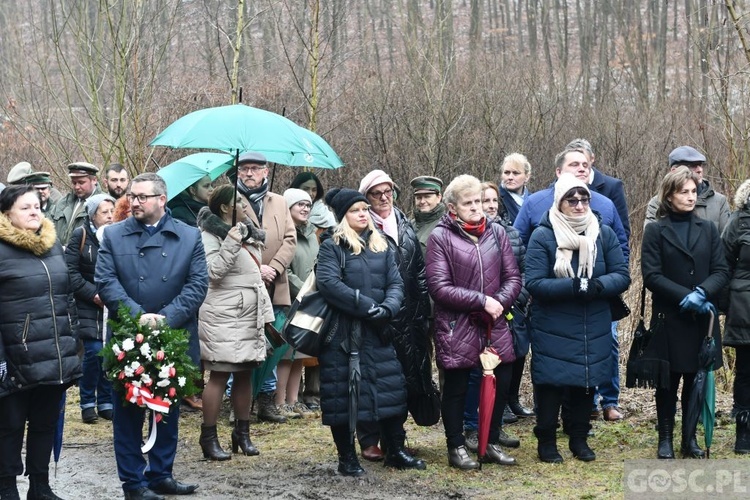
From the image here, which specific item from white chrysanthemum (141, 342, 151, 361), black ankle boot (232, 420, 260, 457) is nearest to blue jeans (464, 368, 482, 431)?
black ankle boot (232, 420, 260, 457)

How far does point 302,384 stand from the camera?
988 centimetres

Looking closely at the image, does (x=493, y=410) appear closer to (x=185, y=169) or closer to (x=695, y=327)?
(x=695, y=327)

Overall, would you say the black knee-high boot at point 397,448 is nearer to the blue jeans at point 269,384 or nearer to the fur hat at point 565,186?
the fur hat at point 565,186

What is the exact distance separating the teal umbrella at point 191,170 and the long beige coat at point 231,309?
132 cm

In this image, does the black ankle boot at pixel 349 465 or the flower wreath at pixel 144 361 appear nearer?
the flower wreath at pixel 144 361

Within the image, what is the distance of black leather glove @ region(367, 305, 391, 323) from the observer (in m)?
6.68

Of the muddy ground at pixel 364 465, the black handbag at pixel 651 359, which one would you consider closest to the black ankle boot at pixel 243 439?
the muddy ground at pixel 364 465

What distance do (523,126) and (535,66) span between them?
9.11 feet

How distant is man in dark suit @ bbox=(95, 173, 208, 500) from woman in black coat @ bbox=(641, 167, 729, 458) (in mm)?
3194

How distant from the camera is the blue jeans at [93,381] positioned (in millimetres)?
8867

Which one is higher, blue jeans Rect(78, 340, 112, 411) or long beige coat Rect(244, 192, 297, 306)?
long beige coat Rect(244, 192, 297, 306)

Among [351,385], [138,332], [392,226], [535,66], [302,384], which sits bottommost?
[302,384]

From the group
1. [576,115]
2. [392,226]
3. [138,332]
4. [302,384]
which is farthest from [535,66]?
[138,332]

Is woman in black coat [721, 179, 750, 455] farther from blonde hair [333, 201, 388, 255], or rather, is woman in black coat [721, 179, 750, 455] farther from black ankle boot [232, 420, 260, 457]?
black ankle boot [232, 420, 260, 457]
